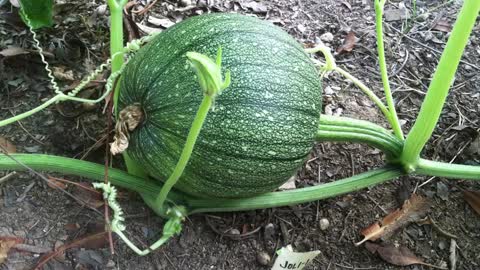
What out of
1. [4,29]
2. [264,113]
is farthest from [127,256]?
[4,29]

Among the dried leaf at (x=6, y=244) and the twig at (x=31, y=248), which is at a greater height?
the dried leaf at (x=6, y=244)

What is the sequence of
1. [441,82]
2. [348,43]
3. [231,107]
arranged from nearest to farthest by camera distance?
[231,107], [441,82], [348,43]

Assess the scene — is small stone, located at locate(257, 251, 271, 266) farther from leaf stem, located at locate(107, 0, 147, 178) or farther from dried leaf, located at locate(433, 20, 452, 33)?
dried leaf, located at locate(433, 20, 452, 33)

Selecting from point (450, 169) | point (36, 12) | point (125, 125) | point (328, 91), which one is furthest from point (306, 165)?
point (36, 12)

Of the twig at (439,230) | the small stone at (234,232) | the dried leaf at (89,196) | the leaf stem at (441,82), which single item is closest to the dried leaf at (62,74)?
the dried leaf at (89,196)

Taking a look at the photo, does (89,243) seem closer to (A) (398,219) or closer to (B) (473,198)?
(A) (398,219)

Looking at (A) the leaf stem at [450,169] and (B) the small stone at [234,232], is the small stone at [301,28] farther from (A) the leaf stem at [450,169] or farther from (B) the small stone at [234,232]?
(B) the small stone at [234,232]

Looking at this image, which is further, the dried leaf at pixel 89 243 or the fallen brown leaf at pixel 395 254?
the fallen brown leaf at pixel 395 254
